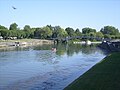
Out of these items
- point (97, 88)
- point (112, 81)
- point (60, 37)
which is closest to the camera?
point (97, 88)

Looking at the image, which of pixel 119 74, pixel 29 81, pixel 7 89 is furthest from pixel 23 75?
pixel 119 74

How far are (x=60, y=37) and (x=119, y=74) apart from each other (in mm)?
164656

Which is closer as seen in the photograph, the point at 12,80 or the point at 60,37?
the point at 12,80

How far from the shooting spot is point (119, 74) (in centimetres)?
2897

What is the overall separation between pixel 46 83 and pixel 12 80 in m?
3.92

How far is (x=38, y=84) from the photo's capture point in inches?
1164

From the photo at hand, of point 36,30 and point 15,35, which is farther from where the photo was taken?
point 36,30

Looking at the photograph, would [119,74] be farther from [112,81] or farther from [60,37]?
A: [60,37]

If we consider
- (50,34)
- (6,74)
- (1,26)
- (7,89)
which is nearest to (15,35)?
(1,26)

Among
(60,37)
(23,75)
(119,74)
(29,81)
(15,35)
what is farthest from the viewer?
(60,37)

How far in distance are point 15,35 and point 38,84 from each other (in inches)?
5295

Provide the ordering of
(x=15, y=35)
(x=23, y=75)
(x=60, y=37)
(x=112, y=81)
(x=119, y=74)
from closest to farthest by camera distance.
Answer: (x=112, y=81), (x=119, y=74), (x=23, y=75), (x=15, y=35), (x=60, y=37)

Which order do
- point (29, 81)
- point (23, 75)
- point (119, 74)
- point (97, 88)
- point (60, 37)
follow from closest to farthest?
point (97, 88) < point (119, 74) < point (29, 81) < point (23, 75) < point (60, 37)

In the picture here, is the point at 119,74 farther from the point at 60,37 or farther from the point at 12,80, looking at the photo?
the point at 60,37
